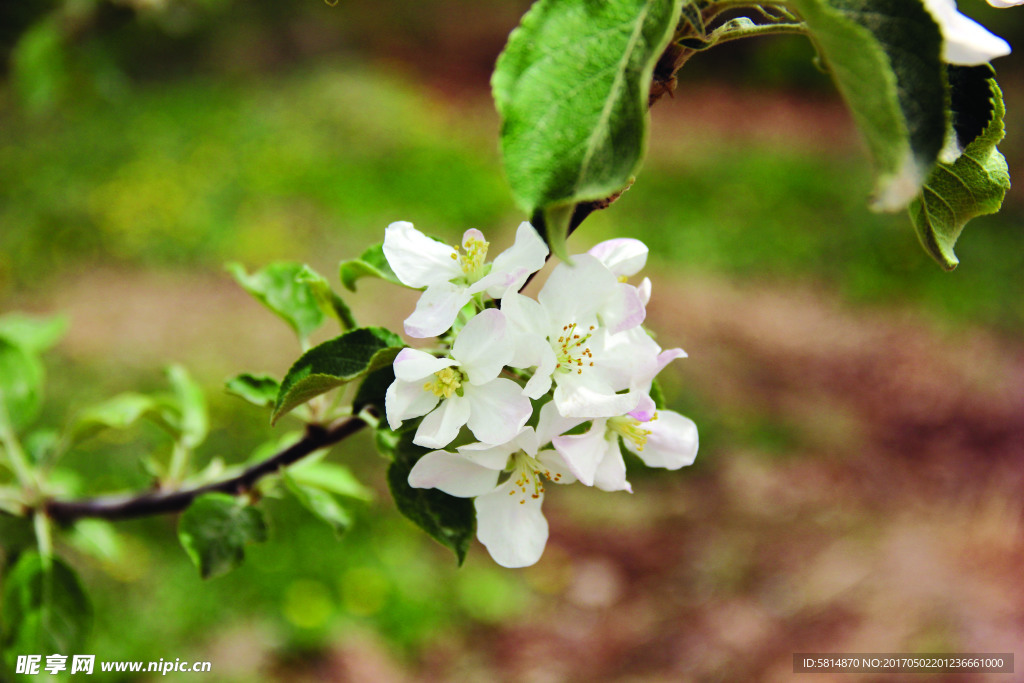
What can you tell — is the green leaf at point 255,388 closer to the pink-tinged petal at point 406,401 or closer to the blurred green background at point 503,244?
the pink-tinged petal at point 406,401

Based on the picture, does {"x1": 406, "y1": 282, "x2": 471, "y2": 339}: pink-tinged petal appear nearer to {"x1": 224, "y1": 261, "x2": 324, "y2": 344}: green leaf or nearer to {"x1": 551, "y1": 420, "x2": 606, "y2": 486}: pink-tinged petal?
{"x1": 551, "y1": 420, "x2": 606, "y2": 486}: pink-tinged petal

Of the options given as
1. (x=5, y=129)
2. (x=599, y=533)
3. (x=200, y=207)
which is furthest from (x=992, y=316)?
(x=5, y=129)

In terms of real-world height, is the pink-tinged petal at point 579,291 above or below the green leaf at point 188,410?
above

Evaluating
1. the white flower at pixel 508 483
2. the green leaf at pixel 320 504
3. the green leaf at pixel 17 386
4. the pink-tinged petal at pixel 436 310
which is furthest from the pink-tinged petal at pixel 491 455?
the green leaf at pixel 17 386

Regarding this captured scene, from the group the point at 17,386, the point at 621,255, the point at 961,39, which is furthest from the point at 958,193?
the point at 17,386

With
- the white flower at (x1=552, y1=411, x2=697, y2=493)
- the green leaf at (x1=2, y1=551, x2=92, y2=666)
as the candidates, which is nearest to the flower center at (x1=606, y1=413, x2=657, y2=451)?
the white flower at (x1=552, y1=411, x2=697, y2=493)

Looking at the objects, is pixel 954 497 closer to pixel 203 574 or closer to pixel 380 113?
pixel 203 574
